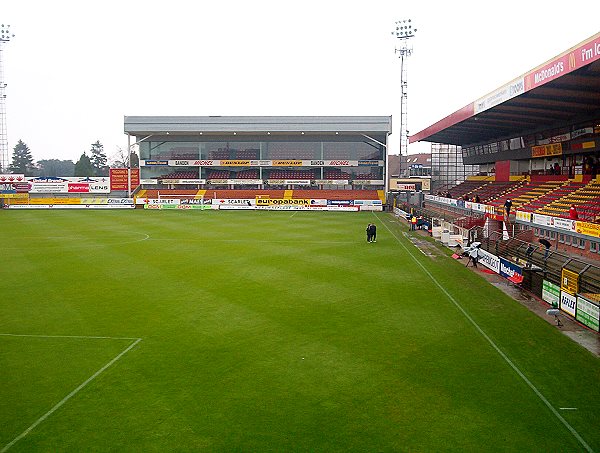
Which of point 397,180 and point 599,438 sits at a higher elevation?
point 397,180

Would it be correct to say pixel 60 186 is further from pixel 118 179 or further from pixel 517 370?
pixel 517 370

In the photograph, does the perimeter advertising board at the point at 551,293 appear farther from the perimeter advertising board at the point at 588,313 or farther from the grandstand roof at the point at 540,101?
the grandstand roof at the point at 540,101

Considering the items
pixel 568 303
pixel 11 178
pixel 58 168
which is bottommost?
pixel 568 303

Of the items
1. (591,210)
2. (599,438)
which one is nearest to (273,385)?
(599,438)

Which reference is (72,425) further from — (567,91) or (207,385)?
(567,91)

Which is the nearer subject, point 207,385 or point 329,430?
point 329,430

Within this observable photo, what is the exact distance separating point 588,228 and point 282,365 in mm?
17381

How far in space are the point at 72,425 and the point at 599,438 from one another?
339 inches

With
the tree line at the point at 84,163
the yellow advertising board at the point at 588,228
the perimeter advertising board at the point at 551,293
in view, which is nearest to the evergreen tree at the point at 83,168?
the tree line at the point at 84,163

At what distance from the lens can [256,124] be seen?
72938 mm

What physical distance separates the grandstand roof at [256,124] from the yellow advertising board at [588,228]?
167 ft

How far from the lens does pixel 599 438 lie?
775 centimetres

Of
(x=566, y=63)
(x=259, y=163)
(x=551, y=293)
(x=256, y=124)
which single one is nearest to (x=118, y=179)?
(x=259, y=163)

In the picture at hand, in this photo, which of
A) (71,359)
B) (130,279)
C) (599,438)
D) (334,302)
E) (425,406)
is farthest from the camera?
(130,279)
